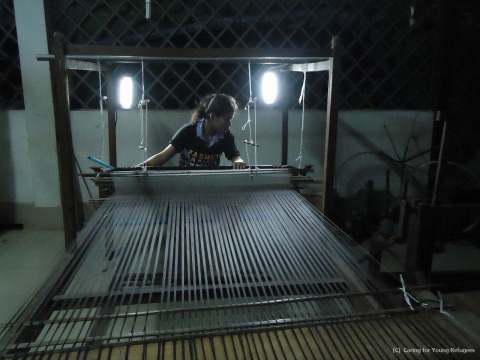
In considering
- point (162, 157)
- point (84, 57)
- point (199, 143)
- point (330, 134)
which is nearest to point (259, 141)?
point (199, 143)

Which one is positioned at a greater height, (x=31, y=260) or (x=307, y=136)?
(x=307, y=136)

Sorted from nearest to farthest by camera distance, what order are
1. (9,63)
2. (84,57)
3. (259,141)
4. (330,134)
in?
(84,57)
(330,134)
(9,63)
(259,141)

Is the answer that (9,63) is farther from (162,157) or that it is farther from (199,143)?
(199,143)

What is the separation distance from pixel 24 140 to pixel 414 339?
3011mm

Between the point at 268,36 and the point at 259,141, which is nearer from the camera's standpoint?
the point at 268,36

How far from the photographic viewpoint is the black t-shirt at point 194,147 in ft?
7.20

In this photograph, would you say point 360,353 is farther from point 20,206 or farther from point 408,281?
point 20,206

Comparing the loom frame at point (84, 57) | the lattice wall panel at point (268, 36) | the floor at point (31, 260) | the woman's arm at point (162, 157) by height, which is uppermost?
the lattice wall panel at point (268, 36)

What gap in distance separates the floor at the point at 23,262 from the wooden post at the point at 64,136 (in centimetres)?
46

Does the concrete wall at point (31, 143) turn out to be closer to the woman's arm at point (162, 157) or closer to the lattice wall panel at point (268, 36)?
the lattice wall panel at point (268, 36)

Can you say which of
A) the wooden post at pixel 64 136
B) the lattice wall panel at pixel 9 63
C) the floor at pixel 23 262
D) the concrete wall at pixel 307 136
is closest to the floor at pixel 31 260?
the floor at pixel 23 262

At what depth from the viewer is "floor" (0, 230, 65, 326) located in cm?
193

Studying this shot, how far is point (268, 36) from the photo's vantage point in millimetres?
2721

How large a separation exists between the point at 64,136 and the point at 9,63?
6.34 feet
